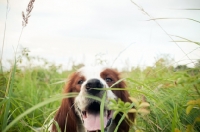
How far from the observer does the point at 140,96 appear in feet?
6.49

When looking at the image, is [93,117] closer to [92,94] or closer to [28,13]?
[92,94]

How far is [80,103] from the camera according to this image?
6.75 ft

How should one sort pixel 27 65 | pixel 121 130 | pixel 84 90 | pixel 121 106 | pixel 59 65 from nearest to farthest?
pixel 121 106 < pixel 84 90 < pixel 121 130 < pixel 27 65 < pixel 59 65

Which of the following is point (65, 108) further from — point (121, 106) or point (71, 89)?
point (121, 106)

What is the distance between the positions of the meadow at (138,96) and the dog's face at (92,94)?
0.18m

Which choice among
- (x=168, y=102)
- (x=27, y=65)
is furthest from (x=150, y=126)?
(x=27, y=65)

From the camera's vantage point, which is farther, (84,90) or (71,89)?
(71,89)

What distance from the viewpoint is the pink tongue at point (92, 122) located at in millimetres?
1961

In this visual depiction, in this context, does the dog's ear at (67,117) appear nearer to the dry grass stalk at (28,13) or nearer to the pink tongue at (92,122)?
the pink tongue at (92,122)

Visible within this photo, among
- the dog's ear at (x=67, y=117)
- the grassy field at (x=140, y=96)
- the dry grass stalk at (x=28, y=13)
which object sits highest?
the dry grass stalk at (x=28, y=13)

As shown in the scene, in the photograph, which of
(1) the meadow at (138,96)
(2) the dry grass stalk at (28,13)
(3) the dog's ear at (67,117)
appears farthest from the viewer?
(3) the dog's ear at (67,117)

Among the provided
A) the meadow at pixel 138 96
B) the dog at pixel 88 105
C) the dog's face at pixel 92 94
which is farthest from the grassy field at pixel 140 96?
the dog's face at pixel 92 94

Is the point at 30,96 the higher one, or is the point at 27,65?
the point at 27,65

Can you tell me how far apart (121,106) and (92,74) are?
140 cm
